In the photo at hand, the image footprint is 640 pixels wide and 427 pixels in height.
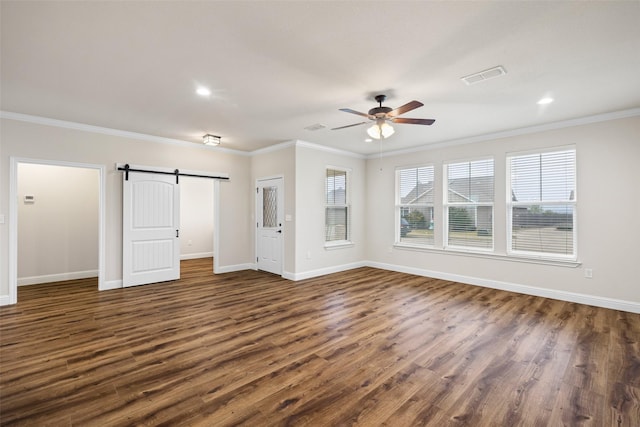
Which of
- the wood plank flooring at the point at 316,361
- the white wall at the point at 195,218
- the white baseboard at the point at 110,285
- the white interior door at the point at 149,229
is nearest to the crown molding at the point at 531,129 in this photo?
the wood plank flooring at the point at 316,361

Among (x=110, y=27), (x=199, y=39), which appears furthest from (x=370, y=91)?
(x=110, y=27)

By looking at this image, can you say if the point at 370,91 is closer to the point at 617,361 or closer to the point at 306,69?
the point at 306,69

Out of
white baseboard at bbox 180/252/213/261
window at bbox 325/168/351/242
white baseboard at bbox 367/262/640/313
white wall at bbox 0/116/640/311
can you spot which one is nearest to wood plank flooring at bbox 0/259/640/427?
white baseboard at bbox 367/262/640/313

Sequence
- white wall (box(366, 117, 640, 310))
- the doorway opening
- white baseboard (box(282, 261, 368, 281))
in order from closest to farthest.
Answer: white wall (box(366, 117, 640, 310)) → the doorway opening → white baseboard (box(282, 261, 368, 281))

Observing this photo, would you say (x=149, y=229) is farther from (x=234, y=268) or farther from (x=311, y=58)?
(x=311, y=58)

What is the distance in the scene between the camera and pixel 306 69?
9.57ft

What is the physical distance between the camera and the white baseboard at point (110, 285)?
4.95m

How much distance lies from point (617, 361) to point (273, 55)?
4.11 meters

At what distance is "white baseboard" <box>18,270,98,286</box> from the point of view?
17.5 feet

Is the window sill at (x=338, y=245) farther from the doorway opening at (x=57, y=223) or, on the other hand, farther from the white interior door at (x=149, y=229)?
the doorway opening at (x=57, y=223)

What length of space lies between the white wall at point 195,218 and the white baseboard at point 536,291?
548cm

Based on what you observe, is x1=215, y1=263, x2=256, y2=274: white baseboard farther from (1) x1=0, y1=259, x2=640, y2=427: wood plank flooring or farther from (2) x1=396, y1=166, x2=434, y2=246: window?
(2) x1=396, y1=166, x2=434, y2=246: window

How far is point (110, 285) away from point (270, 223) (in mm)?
3010

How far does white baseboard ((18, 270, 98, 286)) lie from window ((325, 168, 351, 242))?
4868 mm
